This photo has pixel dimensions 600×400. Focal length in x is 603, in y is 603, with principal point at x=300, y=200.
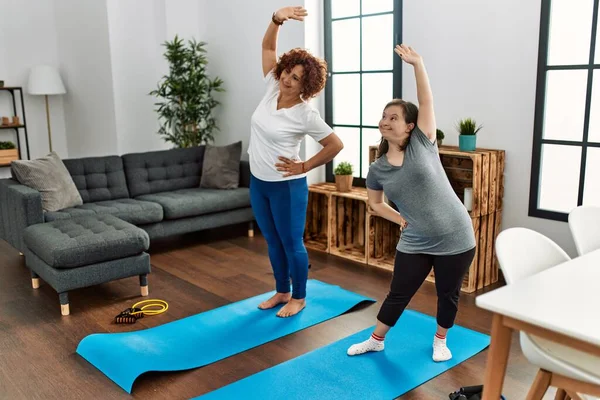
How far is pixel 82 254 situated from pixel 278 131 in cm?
145

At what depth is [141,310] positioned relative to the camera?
370 cm

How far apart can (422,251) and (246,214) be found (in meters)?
2.91

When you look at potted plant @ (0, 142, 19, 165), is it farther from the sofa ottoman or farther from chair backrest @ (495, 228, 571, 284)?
chair backrest @ (495, 228, 571, 284)

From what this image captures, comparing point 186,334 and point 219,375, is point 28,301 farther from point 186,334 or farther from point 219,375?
point 219,375

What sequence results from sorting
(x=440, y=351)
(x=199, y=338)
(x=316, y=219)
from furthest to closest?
(x=316, y=219), (x=199, y=338), (x=440, y=351)

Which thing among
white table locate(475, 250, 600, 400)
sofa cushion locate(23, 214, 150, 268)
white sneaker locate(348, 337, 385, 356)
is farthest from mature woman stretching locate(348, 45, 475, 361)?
sofa cushion locate(23, 214, 150, 268)

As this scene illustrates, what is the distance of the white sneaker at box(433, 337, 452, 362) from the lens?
2.94 metres

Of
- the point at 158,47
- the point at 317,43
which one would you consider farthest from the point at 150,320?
the point at 158,47

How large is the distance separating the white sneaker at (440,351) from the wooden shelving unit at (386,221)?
3.32ft

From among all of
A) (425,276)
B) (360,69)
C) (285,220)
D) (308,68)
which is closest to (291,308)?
(285,220)

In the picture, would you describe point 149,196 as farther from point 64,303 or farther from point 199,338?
point 199,338

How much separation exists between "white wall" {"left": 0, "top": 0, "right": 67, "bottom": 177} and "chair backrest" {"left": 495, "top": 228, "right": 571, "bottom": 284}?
20.2 ft

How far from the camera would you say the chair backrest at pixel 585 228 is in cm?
254

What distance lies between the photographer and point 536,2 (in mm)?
3783
